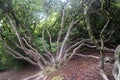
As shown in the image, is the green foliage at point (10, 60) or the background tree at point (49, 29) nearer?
the background tree at point (49, 29)

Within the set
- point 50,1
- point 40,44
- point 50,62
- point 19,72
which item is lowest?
point 19,72

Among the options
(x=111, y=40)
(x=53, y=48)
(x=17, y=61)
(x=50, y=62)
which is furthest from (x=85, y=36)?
(x=17, y=61)

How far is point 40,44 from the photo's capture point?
8078mm

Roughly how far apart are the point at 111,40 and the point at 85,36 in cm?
113

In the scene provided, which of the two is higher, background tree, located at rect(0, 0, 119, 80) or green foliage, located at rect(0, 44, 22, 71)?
background tree, located at rect(0, 0, 119, 80)

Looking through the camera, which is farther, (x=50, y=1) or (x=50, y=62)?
(x=50, y=1)

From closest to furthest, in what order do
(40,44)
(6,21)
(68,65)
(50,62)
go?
(68,65) → (50,62) → (40,44) → (6,21)

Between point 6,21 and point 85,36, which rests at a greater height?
point 6,21

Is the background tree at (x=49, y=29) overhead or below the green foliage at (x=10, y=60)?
overhead

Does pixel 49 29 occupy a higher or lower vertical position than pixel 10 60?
higher

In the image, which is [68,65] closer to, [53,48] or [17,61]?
[53,48]

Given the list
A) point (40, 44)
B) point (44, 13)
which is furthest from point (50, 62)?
point (44, 13)

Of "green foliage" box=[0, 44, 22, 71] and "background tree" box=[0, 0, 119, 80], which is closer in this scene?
"background tree" box=[0, 0, 119, 80]

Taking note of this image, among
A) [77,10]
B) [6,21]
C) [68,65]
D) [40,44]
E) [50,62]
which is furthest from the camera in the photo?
[6,21]
